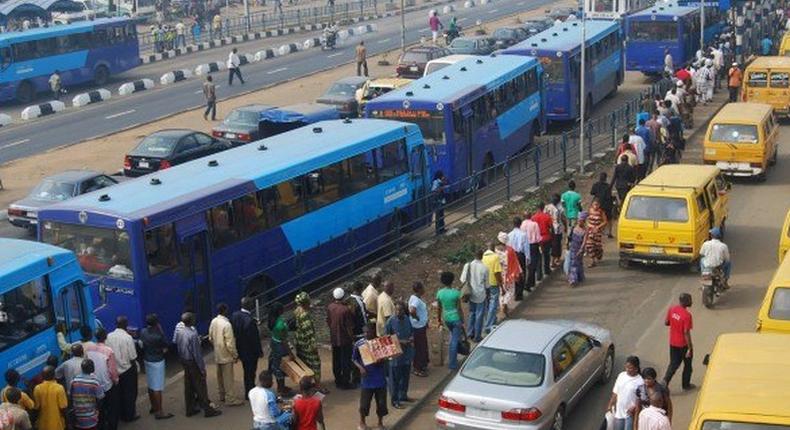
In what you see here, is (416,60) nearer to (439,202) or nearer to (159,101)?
(159,101)

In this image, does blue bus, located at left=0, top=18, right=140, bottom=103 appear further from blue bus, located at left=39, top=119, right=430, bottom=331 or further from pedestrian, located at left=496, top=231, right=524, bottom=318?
pedestrian, located at left=496, top=231, right=524, bottom=318

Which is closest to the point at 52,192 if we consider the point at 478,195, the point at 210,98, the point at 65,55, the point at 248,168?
the point at 248,168

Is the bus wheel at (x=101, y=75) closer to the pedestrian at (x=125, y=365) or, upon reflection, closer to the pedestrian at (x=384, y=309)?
A: the pedestrian at (x=125, y=365)

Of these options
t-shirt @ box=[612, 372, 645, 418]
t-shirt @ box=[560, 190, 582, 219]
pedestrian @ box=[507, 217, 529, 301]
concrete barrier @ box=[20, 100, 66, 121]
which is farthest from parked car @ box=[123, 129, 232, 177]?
t-shirt @ box=[612, 372, 645, 418]

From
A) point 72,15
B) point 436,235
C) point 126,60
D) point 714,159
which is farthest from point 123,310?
point 72,15

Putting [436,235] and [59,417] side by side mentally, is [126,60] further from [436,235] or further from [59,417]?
[59,417]

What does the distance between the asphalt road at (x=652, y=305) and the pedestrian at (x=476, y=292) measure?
1947 mm

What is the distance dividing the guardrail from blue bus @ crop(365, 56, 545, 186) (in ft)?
→ 1.75

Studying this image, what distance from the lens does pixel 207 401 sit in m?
16.0

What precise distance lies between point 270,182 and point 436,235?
5769 millimetres

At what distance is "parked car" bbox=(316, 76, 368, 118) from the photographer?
36781mm

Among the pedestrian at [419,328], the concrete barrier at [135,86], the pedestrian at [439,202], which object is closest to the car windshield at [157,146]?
the pedestrian at [439,202]

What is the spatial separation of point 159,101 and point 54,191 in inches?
815

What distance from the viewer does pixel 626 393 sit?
13766 millimetres
